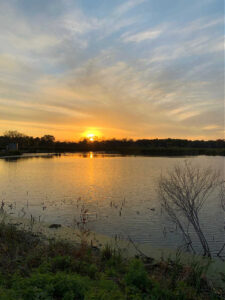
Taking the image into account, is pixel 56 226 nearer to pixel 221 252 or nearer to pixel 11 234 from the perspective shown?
pixel 11 234

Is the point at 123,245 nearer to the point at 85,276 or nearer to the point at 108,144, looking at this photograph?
the point at 85,276

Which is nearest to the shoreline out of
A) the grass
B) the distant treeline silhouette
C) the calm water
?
the grass

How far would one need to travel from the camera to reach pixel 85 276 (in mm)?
5375

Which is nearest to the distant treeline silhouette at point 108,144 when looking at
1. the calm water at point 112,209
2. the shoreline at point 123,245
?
the calm water at point 112,209

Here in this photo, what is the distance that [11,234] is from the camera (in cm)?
777

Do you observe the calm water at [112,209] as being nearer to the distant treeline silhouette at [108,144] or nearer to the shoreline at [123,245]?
the shoreline at [123,245]

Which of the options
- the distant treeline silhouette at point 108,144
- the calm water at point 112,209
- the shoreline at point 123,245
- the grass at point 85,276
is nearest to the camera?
the grass at point 85,276

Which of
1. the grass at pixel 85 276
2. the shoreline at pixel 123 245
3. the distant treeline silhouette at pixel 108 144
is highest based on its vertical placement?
the distant treeline silhouette at pixel 108 144

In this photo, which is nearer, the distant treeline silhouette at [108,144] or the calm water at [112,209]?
the calm water at [112,209]

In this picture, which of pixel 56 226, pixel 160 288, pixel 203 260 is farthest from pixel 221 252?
pixel 56 226

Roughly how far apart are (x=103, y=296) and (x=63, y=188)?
1620cm

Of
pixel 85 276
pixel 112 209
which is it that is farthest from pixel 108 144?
pixel 85 276

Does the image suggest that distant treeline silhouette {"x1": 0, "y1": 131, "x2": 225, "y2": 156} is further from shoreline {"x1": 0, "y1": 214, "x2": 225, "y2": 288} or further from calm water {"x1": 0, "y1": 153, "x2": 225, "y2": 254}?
shoreline {"x1": 0, "y1": 214, "x2": 225, "y2": 288}

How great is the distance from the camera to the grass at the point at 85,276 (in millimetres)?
4562
